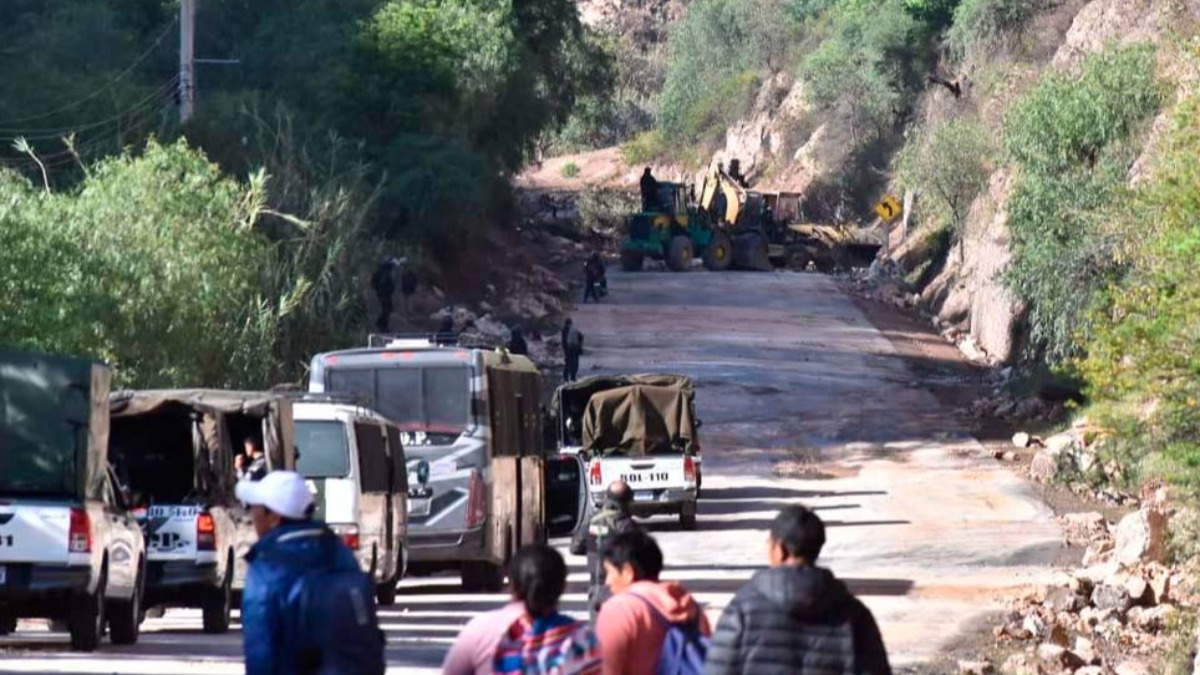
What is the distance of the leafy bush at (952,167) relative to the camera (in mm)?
65062

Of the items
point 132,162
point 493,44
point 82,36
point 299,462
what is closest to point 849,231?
point 493,44

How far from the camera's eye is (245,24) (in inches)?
2514

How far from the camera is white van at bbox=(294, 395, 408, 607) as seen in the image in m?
19.8

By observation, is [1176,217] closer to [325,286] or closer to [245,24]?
[325,286]

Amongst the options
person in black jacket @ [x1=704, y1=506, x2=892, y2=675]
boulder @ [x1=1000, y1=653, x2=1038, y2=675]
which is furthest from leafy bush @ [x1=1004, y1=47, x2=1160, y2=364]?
person in black jacket @ [x1=704, y1=506, x2=892, y2=675]

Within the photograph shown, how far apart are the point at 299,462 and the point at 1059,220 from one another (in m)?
26.3

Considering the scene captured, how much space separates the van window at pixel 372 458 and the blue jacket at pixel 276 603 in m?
12.6

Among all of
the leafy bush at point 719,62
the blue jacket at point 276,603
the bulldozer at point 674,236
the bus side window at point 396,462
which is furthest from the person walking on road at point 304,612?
the leafy bush at point 719,62

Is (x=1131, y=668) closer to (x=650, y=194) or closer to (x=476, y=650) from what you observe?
(x=476, y=650)

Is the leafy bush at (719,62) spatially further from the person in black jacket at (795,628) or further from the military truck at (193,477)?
the person in black jacket at (795,628)

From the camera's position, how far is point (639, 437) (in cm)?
3216

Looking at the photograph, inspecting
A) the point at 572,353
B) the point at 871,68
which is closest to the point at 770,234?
the point at 871,68

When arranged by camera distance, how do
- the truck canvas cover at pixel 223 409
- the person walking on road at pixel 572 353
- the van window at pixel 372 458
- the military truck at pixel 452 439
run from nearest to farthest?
the truck canvas cover at pixel 223 409 < the van window at pixel 372 458 < the military truck at pixel 452 439 < the person walking on road at pixel 572 353

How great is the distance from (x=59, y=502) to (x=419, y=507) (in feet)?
24.7
